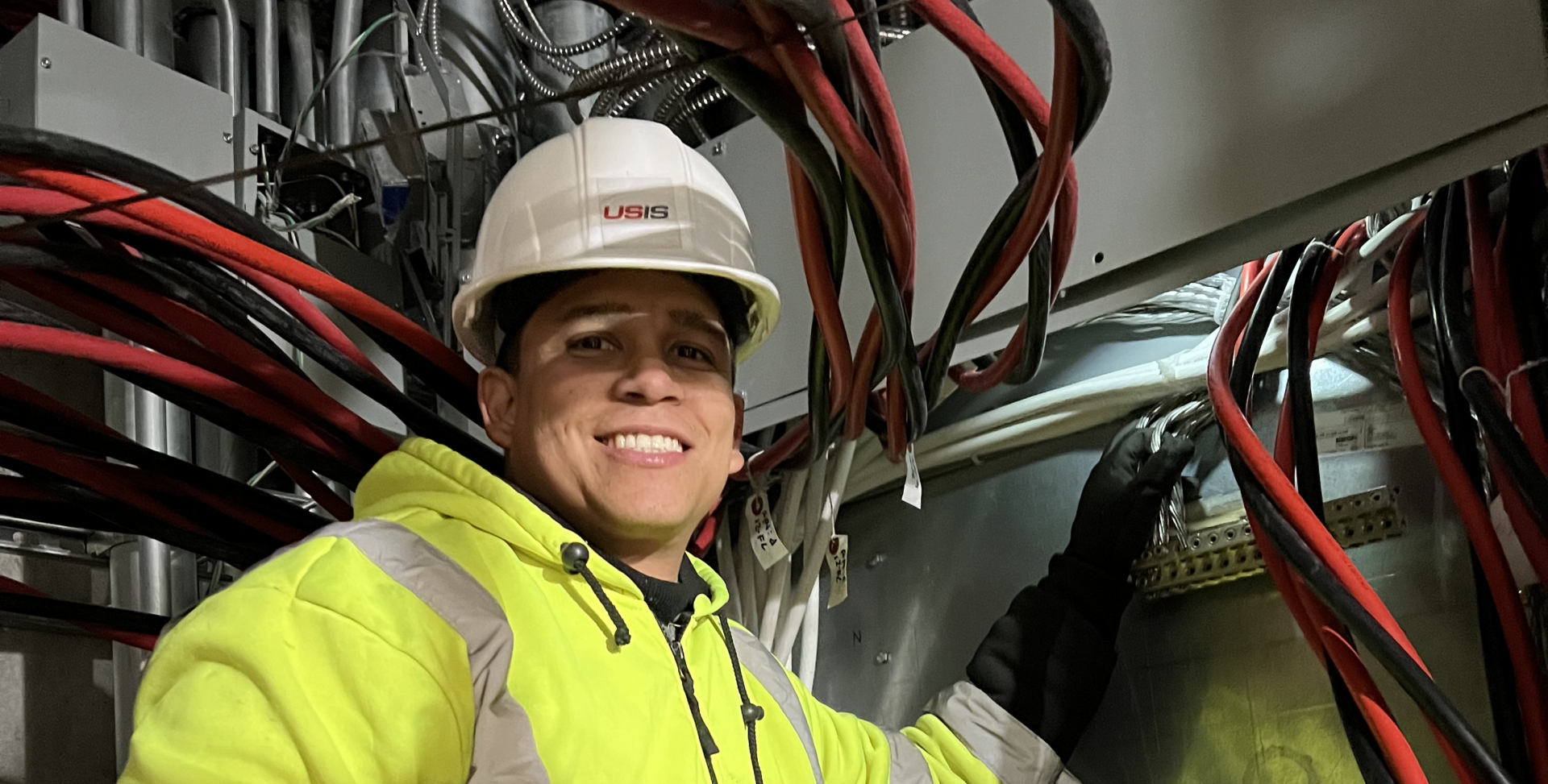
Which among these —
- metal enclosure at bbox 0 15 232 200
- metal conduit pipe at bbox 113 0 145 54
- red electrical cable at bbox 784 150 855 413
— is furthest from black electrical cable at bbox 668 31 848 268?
metal conduit pipe at bbox 113 0 145 54

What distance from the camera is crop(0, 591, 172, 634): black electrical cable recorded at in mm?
1176

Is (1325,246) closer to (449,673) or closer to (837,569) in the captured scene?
(837,569)

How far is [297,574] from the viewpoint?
2.73ft

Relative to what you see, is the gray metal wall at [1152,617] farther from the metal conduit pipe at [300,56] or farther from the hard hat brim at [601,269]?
the metal conduit pipe at [300,56]

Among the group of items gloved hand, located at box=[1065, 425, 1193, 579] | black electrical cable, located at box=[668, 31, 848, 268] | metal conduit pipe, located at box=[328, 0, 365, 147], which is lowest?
gloved hand, located at box=[1065, 425, 1193, 579]

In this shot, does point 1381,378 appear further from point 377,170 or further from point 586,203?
point 377,170

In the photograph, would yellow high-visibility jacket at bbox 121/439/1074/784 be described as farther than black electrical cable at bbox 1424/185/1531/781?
No

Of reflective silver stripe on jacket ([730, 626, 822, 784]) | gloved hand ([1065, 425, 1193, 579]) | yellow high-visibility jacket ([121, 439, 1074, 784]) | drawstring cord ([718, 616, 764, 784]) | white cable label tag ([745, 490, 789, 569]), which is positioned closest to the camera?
yellow high-visibility jacket ([121, 439, 1074, 784])

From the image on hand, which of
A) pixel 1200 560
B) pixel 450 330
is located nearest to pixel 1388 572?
pixel 1200 560

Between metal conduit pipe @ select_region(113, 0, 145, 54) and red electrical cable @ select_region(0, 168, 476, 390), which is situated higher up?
metal conduit pipe @ select_region(113, 0, 145, 54)

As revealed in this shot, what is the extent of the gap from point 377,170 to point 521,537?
65 cm

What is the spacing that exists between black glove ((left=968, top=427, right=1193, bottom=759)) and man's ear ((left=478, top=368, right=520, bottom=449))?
504 millimetres

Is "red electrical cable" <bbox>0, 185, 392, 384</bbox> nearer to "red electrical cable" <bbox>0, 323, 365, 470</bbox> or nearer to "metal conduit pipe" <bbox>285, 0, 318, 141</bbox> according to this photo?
"red electrical cable" <bbox>0, 323, 365, 470</bbox>

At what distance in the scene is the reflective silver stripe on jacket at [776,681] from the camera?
1103mm
